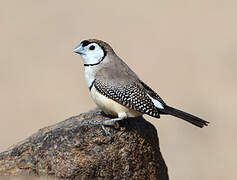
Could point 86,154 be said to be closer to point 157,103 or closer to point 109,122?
point 109,122

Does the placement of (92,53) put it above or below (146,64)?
above

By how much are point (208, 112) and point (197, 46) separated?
4.78 m

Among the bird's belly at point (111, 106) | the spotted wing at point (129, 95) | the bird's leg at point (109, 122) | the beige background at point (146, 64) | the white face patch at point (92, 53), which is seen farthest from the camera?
the beige background at point (146, 64)

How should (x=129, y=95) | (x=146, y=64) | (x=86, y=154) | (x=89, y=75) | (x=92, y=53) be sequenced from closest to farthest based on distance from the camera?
(x=86, y=154)
(x=129, y=95)
(x=89, y=75)
(x=92, y=53)
(x=146, y=64)

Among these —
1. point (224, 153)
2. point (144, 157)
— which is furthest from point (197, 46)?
point (144, 157)

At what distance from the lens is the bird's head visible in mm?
10109

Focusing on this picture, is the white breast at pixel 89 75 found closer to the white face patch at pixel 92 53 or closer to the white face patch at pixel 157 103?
the white face patch at pixel 92 53

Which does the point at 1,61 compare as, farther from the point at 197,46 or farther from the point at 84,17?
the point at 197,46

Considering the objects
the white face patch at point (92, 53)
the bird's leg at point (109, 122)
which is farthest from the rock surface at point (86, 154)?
the white face patch at point (92, 53)

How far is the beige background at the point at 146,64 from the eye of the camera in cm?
1814

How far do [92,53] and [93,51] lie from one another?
1.5 inches

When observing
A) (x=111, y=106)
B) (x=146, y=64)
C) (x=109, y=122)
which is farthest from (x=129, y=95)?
(x=146, y=64)

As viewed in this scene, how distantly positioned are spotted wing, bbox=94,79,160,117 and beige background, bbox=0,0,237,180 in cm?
740

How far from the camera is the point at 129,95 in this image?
9.51 m
